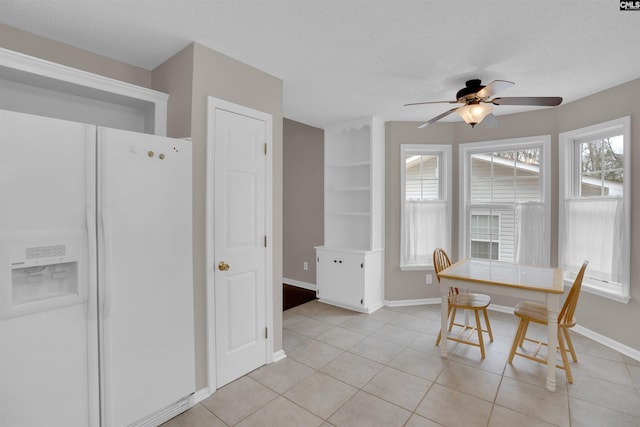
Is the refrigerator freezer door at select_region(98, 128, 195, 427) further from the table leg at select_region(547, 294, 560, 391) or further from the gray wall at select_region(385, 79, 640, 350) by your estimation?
the gray wall at select_region(385, 79, 640, 350)

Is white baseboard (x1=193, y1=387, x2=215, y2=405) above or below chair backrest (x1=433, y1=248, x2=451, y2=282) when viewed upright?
below

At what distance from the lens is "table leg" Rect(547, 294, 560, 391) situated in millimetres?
2291

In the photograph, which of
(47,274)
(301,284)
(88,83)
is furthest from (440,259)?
(88,83)

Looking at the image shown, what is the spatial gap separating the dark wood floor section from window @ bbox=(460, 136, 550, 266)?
230cm

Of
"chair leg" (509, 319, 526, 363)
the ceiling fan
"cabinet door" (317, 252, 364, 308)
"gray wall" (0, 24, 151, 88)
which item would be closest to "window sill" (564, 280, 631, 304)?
"chair leg" (509, 319, 526, 363)

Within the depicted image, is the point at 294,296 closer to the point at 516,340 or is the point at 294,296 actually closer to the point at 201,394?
the point at 201,394

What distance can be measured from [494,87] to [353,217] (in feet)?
8.42

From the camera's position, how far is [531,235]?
3773 mm

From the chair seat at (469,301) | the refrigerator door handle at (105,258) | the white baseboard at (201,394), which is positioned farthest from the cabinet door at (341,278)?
the refrigerator door handle at (105,258)

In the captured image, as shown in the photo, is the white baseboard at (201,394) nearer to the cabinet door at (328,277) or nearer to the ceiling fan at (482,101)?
the cabinet door at (328,277)

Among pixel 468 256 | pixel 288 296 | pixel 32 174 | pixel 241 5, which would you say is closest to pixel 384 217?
pixel 468 256

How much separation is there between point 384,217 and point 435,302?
1384mm

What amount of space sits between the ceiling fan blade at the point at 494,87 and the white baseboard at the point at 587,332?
270 centimetres

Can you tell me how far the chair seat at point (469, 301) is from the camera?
2840 mm
